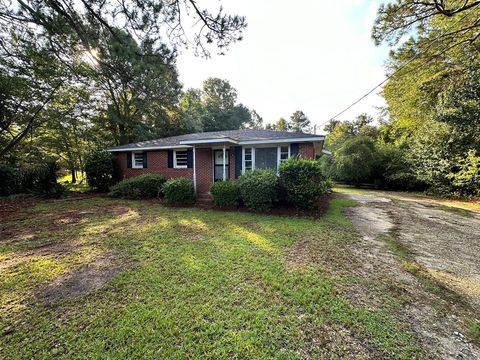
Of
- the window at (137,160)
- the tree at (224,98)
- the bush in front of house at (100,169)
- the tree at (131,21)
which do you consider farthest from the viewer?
the tree at (224,98)

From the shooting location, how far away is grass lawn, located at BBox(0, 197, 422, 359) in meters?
1.92

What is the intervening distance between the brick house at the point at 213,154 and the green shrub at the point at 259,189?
8.12ft

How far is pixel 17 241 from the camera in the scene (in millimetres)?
4582

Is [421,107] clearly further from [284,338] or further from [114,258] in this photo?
[114,258]

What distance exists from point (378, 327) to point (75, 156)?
19.9 metres

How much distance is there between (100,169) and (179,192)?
261 inches

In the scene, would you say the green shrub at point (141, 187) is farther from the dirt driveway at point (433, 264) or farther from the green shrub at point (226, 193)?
the dirt driveway at point (433, 264)

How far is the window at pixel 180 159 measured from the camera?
1127 centimetres

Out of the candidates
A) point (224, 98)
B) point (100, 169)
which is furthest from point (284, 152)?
point (224, 98)

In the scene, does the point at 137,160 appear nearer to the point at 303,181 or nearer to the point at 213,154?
the point at 213,154

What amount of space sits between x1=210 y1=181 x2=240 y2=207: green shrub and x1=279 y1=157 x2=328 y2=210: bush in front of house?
73.0 inches

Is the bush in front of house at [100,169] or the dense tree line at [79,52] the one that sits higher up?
the dense tree line at [79,52]

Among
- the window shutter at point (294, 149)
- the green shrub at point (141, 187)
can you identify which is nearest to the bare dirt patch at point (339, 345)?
the window shutter at point (294, 149)

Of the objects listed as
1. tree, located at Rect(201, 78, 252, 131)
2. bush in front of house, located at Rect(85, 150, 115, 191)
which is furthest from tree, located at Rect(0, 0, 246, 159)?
tree, located at Rect(201, 78, 252, 131)
